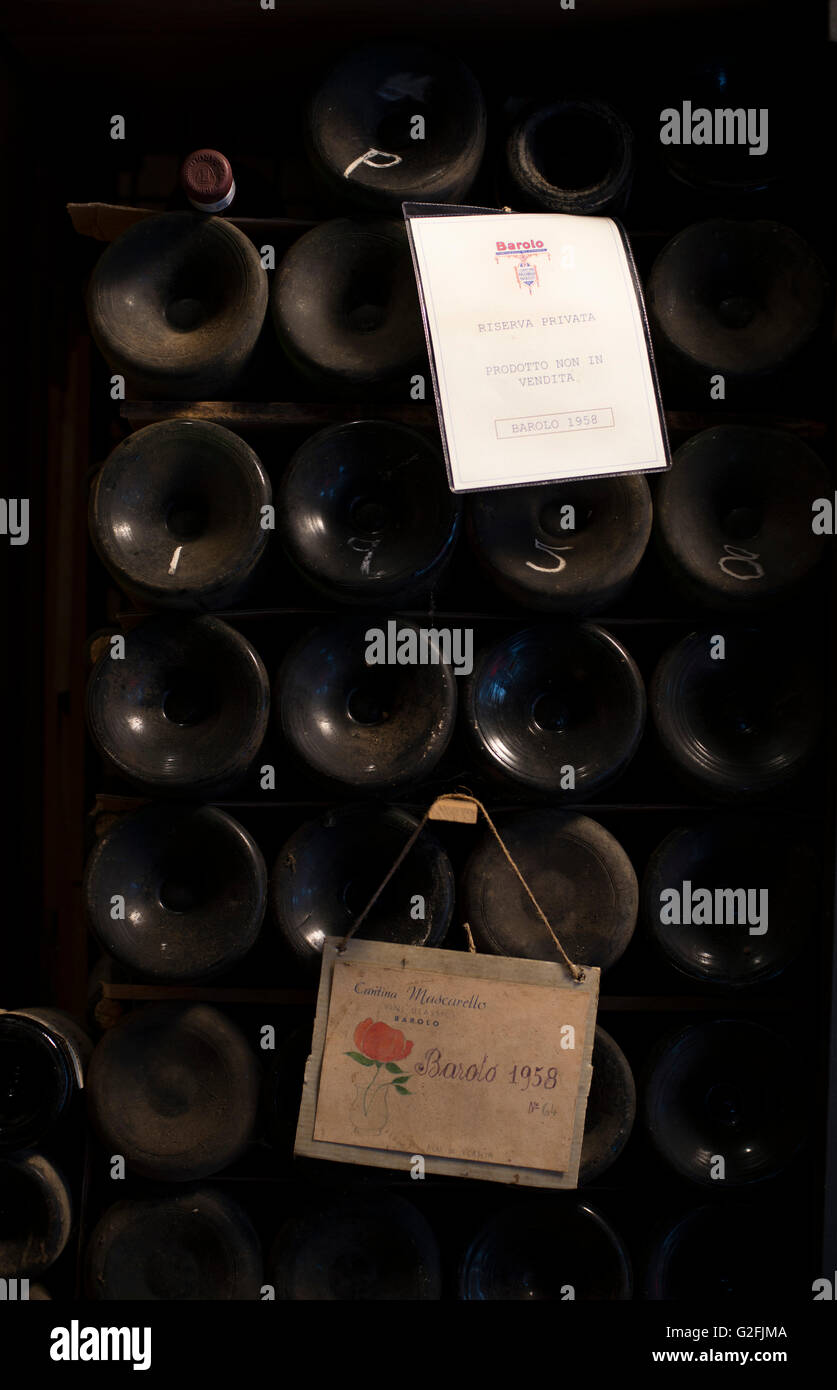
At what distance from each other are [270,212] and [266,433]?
44 cm

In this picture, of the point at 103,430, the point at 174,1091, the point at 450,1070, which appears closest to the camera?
the point at 450,1070

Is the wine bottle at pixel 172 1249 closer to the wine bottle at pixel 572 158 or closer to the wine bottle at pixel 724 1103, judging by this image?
the wine bottle at pixel 724 1103

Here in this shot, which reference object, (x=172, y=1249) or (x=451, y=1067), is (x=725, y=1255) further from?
(x=172, y=1249)

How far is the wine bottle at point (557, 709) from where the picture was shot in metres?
1.43

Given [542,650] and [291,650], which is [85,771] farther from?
[542,650]

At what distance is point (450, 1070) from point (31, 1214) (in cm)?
66

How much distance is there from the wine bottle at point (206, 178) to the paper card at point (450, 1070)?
1.11 metres

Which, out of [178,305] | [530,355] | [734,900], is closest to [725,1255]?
[734,900]

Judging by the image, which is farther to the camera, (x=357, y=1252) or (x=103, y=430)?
(x=103, y=430)

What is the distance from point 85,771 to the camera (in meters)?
1.91

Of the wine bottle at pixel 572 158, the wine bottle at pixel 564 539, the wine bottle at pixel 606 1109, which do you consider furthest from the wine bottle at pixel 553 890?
the wine bottle at pixel 572 158

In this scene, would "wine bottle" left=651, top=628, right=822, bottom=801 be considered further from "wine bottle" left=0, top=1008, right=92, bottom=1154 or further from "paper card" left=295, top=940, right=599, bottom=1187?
"wine bottle" left=0, top=1008, right=92, bottom=1154

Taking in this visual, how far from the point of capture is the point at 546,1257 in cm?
145

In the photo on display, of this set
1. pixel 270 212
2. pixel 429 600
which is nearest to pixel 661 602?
pixel 429 600
